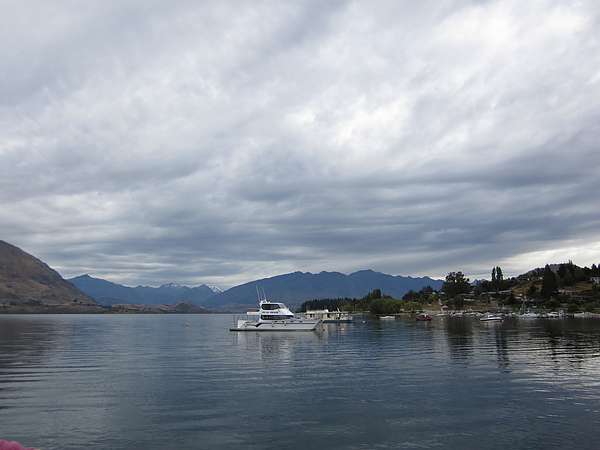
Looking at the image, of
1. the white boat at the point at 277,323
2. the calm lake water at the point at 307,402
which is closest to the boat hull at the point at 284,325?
the white boat at the point at 277,323

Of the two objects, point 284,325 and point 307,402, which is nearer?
point 307,402

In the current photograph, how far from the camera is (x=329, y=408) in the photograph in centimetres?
3148

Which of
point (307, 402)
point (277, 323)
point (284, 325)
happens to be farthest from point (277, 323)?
point (307, 402)

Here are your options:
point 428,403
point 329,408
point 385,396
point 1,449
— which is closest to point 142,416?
point 329,408

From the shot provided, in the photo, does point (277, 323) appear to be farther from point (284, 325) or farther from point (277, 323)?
point (284, 325)

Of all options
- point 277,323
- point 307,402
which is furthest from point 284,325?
point 307,402

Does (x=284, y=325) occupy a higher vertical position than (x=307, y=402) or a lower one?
lower

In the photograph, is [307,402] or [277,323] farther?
[277,323]

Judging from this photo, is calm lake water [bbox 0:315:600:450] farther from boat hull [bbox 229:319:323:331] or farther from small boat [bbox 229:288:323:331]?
small boat [bbox 229:288:323:331]

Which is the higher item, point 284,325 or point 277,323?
point 277,323

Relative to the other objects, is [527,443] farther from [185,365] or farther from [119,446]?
[185,365]

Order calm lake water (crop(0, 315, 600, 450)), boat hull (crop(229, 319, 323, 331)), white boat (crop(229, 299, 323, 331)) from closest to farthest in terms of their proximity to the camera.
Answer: calm lake water (crop(0, 315, 600, 450))
boat hull (crop(229, 319, 323, 331))
white boat (crop(229, 299, 323, 331))

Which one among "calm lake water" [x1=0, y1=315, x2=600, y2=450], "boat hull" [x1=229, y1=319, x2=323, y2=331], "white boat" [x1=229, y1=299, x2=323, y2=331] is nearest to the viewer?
"calm lake water" [x1=0, y1=315, x2=600, y2=450]

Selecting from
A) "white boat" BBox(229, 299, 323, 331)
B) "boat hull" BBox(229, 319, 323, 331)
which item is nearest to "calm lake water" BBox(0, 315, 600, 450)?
"boat hull" BBox(229, 319, 323, 331)
